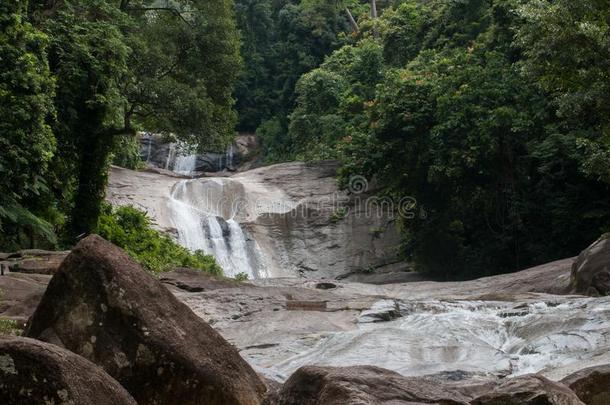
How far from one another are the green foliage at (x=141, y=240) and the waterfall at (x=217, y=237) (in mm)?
2452

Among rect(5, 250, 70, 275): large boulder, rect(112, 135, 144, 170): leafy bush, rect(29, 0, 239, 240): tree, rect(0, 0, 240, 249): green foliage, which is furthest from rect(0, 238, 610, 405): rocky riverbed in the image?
rect(112, 135, 144, 170): leafy bush

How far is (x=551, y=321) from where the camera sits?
1191 centimetres

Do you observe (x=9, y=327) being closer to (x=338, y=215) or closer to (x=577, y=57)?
(x=577, y=57)

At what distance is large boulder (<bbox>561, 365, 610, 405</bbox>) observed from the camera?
6176mm

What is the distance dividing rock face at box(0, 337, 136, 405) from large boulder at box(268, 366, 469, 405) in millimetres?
1155

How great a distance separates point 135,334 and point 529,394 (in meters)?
2.61

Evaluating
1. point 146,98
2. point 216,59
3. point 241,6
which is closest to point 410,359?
point 146,98

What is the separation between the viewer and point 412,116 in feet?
80.5

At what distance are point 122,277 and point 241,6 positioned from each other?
42.9 meters

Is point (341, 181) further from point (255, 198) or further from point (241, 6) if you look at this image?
point (241, 6)

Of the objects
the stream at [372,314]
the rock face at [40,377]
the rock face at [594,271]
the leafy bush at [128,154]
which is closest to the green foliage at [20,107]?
the stream at [372,314]

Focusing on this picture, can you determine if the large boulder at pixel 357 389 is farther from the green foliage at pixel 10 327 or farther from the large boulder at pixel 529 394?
the green foliage at pixel 10 327

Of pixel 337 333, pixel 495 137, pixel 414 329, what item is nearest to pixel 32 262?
pixel 337 333

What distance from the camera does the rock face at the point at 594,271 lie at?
14.6 m
